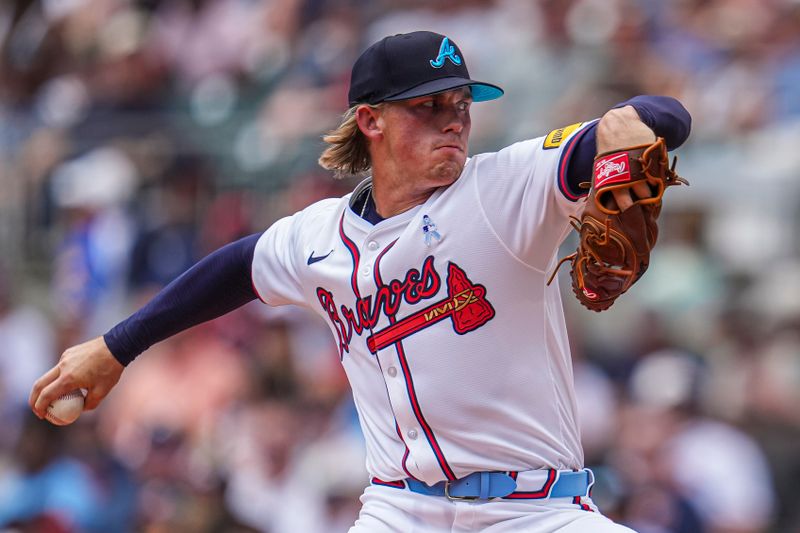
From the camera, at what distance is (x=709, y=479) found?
251 inches

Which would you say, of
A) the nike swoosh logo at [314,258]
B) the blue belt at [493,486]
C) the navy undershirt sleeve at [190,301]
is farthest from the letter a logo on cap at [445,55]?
the blue belt at [493,486]

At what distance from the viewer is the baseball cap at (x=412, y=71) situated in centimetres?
354

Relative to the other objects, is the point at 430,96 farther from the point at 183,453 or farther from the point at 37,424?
the point at 37,424

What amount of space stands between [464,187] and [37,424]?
17.2 feet

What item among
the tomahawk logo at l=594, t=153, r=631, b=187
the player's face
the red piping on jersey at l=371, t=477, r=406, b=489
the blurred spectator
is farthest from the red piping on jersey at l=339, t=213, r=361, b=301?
the blurred spectator

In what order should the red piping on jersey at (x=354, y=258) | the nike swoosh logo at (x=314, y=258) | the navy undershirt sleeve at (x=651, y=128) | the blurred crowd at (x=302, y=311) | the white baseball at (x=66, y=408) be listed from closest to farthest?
the navy undershirt sleeve at (x=651, y=128) → the red piping on jersey at (x=354, y=258) → the nike swoosh logo at (x=314, y=258) → the white baseball at (x=66, y=408) → the blurred crowd at (x=302, y=311)

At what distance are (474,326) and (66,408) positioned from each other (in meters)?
1.35

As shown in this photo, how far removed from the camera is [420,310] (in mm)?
3502

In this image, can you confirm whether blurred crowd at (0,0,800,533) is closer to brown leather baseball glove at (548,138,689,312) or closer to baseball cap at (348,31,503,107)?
baseball cap at (348,31,503,107)

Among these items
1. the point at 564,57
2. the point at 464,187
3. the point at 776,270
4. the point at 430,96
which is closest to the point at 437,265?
the point at 464,187

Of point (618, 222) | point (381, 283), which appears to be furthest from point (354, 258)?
point (618, 222)

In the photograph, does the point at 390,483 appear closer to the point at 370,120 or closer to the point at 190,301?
the point at 190,301

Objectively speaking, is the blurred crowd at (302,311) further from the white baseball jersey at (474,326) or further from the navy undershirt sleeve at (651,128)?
the navy undershirt sleeve at (651,128)

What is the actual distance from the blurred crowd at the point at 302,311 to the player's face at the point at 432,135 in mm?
3005
